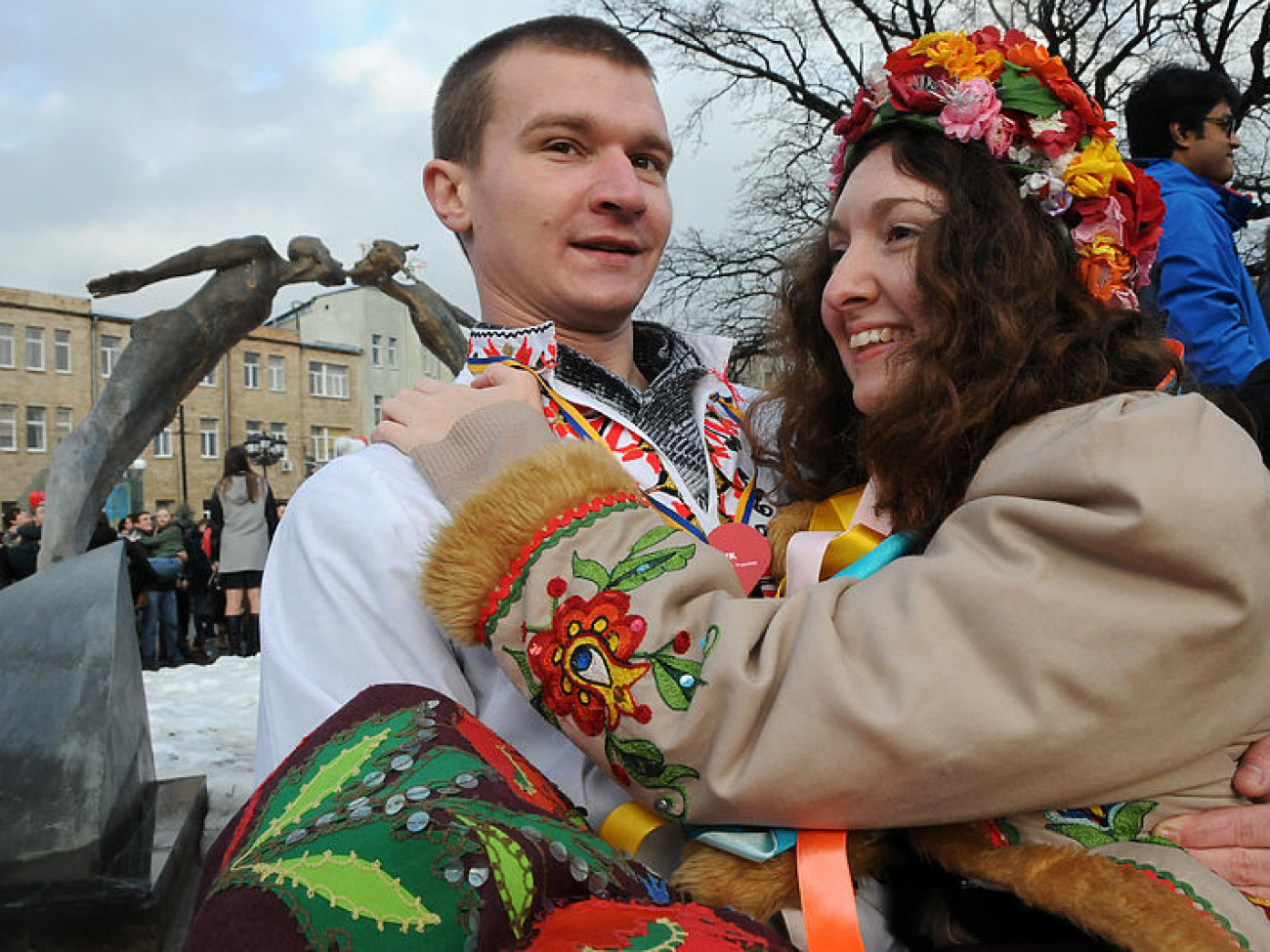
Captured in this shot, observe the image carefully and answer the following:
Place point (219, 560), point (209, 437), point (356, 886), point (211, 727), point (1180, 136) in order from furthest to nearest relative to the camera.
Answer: point (209, 437), point (219, 560), point (211, 727), point (1180, 136), point (356, 886)

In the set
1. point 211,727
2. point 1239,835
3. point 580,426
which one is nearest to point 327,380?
point 211,727

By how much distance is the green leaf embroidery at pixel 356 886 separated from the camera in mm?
922

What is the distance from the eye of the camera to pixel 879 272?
1801mm

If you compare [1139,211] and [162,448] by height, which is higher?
[162,448]

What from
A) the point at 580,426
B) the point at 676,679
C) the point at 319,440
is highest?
the point at 319,440

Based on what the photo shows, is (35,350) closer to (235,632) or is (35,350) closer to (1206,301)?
(235,632)

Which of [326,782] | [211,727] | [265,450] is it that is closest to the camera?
[326,782]

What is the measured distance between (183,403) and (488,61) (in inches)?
1528

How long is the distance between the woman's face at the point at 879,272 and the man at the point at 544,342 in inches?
18.0

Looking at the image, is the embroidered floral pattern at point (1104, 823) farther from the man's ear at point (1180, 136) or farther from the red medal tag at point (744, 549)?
the man's ear at point (1180, 136)

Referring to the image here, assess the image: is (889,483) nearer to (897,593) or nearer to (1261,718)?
(897,593)

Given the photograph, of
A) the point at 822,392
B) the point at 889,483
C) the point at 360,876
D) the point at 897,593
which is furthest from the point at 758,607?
the point at 822,392

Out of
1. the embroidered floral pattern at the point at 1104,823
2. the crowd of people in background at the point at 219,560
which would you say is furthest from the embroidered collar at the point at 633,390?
the crowd of people in background at the point at 219,560

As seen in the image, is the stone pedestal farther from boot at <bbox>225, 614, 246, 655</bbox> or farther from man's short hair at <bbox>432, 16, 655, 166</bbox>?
boot at <bbox>225, 614, 246, 655</bbox>
